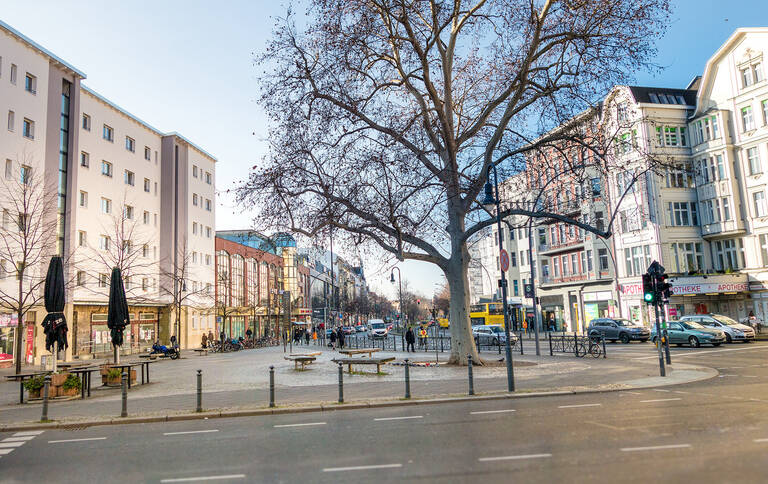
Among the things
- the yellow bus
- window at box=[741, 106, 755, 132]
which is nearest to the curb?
window at box=[741, 106, 755, 132]

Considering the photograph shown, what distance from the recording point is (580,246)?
53.2 meters

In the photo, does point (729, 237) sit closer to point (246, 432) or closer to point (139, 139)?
point (246, 432)

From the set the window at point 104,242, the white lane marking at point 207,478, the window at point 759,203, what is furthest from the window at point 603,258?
the white lane marking at point 207,478

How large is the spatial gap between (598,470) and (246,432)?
249 inches

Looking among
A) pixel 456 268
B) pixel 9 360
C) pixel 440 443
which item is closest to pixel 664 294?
pixel 456 268

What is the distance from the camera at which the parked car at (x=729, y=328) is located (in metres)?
31.5

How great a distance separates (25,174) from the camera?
30500 millimetres

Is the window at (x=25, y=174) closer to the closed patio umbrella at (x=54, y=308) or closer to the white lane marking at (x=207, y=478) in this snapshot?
the closed patio umbrella at (x=54, y=308)

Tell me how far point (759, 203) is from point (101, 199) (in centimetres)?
4938

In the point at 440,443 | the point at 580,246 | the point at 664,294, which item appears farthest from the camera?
the point at 580,246

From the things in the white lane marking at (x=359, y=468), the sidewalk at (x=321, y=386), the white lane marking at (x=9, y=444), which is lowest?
the sidewalk at (x=321, y=386)

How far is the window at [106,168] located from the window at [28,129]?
8031mm

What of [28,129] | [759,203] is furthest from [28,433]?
[759,203]

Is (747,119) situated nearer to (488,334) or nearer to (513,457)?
(488,334)
